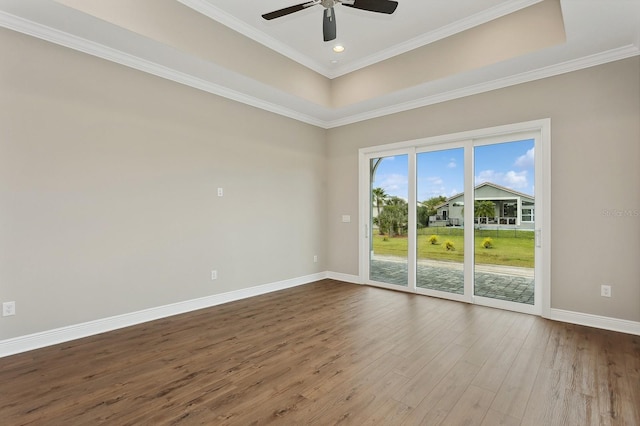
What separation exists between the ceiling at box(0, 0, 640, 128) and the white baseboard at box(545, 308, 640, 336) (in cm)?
290

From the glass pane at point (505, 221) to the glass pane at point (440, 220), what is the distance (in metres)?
0.25

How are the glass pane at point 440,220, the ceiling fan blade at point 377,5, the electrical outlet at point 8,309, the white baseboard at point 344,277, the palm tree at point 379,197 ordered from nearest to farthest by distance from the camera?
the ceiling fan blade at point 377,5 → the electrical outlet at point 8,309 → the glass pane at point 440,220 → the palm tree at point 379,197 → the white baseboard at point 344,277

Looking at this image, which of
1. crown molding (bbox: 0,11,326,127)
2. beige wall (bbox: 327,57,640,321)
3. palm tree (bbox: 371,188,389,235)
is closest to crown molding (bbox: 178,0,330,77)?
crown molding (bbox: 0,11,326,127)

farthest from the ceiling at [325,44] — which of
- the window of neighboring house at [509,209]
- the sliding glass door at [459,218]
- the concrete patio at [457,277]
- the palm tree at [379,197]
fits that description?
A: the concrete patio at [457,277]

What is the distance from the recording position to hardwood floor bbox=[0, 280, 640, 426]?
1.93 m

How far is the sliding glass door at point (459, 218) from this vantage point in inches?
155

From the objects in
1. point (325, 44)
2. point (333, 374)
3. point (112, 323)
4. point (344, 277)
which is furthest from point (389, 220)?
point (112, 323)

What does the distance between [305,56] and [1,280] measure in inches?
174

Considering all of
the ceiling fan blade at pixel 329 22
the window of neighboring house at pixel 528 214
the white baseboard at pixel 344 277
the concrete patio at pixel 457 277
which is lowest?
the white baseboard at pixel 344 277

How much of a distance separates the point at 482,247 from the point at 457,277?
1.94ft

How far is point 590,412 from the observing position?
1.94 metres

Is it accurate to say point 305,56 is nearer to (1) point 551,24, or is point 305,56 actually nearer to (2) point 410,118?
(2) point 410,118

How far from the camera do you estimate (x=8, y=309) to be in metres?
2.74

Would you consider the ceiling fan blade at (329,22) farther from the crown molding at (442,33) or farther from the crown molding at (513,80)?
the crown molding at (513,80)
